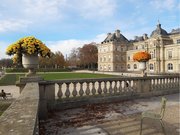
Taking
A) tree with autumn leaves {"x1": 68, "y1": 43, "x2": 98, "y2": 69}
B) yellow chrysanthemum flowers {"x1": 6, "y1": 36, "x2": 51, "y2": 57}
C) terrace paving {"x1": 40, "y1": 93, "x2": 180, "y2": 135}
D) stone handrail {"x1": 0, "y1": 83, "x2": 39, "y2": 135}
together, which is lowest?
terrace paving {"x1": 40, "y1": 93, "x2": 180, "y2": 135}

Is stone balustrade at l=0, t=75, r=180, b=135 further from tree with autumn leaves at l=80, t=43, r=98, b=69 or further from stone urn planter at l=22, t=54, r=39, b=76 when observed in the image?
tree with autumn leaves at l=80, t=43, r=98, b=69

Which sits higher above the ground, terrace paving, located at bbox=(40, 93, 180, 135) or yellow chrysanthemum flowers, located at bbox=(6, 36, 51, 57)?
yellow chrysanthemum flowers, located at bbox=(6, 36, 51, 57)

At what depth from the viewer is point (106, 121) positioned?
224 inches

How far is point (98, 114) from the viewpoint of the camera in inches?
257

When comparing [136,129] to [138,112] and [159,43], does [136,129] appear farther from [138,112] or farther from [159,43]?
[159,43]

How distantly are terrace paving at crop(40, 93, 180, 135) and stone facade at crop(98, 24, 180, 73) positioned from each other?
54.3 meters

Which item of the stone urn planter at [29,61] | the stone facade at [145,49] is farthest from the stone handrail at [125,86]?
the stone facade at [145,49]

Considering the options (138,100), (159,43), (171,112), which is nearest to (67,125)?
(171,112)

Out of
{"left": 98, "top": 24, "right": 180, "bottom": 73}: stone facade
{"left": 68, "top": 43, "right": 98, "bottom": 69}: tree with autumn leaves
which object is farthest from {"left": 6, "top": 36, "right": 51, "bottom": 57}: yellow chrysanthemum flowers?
{"left": 68, "top": 43, "right": 98, "bottom": 69}: tree with autumn leaves

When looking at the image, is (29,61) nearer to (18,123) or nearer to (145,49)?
(18,123)

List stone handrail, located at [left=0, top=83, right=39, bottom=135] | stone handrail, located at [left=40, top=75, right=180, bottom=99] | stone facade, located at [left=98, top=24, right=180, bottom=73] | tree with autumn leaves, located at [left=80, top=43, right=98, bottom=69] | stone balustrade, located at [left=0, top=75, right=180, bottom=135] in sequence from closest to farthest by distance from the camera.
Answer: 1. stone handrail, located at [left=0, top=83, right=39, bottom=135]
2. stone balustrade, located at [left=0, top=75, right=180, bottom=135]
3. stone handrail, located at [left=40, top=75, right=180, bottom=99]
4. stone facade, located at [left=98, top=24, right=180, bottom=73]
5. tree with autumn leaves, located at [left=80, top=43, right=98, bottom=69]

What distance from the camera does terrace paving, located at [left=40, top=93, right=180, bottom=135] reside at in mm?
4891

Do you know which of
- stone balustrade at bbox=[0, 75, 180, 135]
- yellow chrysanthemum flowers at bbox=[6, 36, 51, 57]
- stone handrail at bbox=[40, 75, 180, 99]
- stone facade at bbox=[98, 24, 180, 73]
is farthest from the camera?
stone facade at bbox=[98, 24, 180, 73]

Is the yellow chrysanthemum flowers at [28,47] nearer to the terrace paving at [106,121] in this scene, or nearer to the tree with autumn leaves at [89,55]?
the terrace paving at [106,121]
